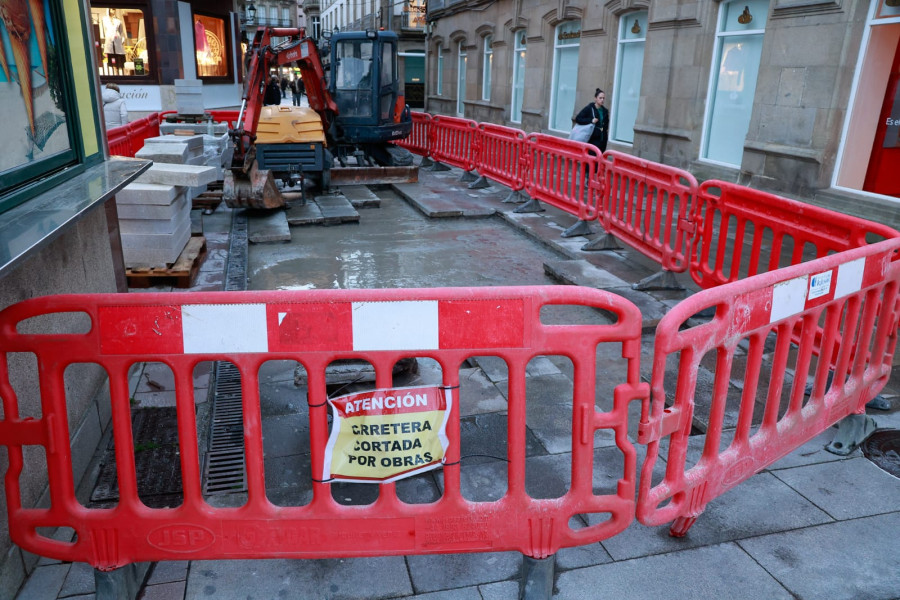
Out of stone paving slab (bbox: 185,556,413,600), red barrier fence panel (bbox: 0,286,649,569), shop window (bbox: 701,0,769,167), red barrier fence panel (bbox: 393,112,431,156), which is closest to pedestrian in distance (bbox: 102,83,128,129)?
red barrier fence panel (bbox: 393,112,431,156)

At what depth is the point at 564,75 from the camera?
18047 mm

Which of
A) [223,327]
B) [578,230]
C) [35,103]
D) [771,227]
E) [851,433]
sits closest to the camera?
[223,327]

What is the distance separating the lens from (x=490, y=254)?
28.5 feet

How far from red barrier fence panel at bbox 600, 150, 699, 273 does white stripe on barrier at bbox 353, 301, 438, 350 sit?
449 centimetres

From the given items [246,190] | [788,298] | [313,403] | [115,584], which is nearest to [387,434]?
[313,403]

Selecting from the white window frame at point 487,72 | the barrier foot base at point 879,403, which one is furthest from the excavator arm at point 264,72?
the white window frame at point 487,72

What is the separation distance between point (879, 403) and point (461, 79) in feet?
80.3

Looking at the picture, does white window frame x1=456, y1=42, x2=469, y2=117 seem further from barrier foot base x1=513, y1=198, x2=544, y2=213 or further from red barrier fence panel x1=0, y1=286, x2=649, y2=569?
red barrier fence panel x1=0, y1=286, x2=649, y2=569

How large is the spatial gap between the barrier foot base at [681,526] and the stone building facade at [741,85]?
25.2ft

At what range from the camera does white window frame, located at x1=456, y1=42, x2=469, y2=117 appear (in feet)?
86.4

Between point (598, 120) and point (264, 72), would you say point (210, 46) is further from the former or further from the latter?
point (598, 120)

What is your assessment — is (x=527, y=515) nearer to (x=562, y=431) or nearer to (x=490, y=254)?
(x=562, y=431)

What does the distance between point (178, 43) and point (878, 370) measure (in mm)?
22782

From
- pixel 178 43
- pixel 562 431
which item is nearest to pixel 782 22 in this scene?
pixel 562 431
